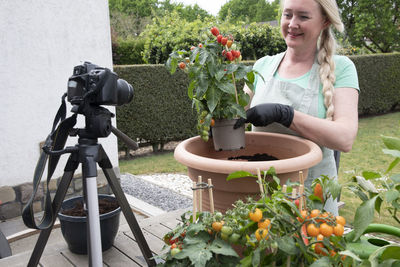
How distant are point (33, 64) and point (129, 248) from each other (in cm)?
231

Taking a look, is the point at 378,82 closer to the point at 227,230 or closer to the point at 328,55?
the point at 328,55

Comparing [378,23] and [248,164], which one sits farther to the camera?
[378,23]

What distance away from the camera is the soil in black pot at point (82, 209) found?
1.99 m

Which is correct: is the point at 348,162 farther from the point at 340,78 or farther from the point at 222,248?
the point at 222,248

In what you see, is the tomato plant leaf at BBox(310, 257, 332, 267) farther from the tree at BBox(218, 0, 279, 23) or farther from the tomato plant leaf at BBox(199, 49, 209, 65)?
the tree at BBox(218, 0, 279, 23)

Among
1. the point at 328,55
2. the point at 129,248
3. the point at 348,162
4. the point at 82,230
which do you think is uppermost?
the point at 328,55

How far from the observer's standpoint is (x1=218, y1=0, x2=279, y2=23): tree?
36.0 metres

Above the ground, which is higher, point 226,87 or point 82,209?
point 226,87

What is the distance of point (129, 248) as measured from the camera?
174cm

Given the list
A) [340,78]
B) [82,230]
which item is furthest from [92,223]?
[340,78]

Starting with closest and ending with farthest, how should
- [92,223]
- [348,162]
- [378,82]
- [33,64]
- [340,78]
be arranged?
[92,223]
[340,78]
[33,64]
[348,162]
[378,82]

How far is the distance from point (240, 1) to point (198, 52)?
132 feet

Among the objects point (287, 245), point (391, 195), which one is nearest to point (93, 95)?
point (287, 245)

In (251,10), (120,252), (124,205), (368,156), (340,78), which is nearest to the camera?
(124,205)
